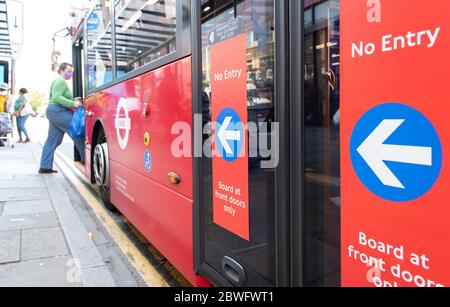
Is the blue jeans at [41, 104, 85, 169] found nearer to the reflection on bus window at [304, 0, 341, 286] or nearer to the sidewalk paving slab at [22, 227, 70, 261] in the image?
the sidewalk paving slab at [22, 227, 70, 261]

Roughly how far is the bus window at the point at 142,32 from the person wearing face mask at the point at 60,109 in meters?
3.22

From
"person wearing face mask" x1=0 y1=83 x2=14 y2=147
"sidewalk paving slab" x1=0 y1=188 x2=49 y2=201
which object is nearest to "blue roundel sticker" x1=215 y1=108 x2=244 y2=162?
"sidewalk paving slab" x1=0 y1=188 x2=49 y2=201

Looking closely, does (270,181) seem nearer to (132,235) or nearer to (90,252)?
(90,252)

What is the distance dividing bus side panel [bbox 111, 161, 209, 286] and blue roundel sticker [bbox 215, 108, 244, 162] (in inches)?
20.7

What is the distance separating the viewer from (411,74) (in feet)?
3.49

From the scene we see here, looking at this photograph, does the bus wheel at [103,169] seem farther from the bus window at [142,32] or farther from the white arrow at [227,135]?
the white arrow at [227,135]

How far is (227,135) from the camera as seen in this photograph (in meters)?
1.91

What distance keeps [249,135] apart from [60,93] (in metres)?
5.67

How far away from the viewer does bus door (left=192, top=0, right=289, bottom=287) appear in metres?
1.58

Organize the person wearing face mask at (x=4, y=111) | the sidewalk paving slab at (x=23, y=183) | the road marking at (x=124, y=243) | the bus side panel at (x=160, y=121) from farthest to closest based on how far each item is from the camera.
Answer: the person wearing face mask at (x=4, y=111) < the sidewalk paving slab at (x=23, y=183) < the road marking at (x=124, y=243) < the bus side panel at (x=160, y=121)

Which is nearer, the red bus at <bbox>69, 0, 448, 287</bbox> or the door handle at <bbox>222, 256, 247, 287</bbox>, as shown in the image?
the red bus at <bbox>69, 0, 448, 287</bbox>

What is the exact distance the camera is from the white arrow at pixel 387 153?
1.07m

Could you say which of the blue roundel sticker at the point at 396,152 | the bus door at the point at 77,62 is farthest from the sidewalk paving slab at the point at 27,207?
the blue roundel sticker at the point at 396,152
